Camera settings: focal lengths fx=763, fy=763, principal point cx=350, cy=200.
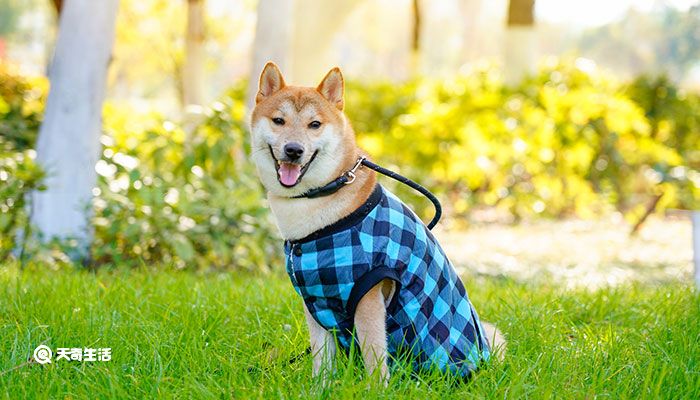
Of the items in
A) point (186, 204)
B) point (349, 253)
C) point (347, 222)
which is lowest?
point (186, 204)

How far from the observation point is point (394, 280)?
2.90 meters

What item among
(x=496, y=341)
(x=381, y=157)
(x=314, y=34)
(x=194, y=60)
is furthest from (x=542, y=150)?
(x=194, y=60)

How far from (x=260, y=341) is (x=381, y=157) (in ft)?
23.1

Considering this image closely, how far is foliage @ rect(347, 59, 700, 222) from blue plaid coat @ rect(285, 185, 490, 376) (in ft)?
20.2

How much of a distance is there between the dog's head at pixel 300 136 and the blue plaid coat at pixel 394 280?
0.22m

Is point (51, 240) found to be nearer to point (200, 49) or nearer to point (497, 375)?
point (497, 375)

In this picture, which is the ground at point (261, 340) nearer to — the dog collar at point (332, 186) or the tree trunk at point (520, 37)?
the dog collar at point (332, 186)

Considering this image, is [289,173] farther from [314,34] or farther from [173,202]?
[314,34]

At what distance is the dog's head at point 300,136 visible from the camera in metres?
3.01

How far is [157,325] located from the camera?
3600 mm

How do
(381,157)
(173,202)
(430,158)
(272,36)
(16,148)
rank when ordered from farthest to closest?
(381,157) → (430,158) → (272,36) → (16,148) → (173,202)

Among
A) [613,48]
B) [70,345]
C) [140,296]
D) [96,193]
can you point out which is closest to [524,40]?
[96,193]

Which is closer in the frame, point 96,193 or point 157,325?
point 157,325

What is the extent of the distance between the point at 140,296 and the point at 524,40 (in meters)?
8.79
